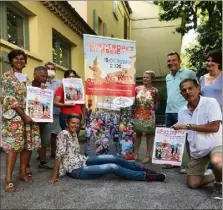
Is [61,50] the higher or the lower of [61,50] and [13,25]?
the lower

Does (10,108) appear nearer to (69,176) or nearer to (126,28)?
(69,176)

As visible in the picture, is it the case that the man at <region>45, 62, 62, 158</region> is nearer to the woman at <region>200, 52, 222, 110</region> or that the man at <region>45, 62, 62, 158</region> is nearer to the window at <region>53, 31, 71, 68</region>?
the woman at <region>200, 52, 222, 110</region>

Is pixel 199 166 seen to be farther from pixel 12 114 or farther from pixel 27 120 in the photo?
pixel 12 114

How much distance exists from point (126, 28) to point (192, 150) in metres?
18.9

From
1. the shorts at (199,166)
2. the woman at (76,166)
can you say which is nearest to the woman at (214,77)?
the shorts at (199,166)

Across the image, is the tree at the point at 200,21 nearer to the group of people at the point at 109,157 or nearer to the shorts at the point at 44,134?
the group of people at the point at 109,157

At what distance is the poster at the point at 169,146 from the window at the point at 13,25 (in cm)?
408

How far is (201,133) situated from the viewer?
340 centimetres

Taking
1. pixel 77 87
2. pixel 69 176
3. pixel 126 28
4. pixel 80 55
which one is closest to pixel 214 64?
pixel 77 87

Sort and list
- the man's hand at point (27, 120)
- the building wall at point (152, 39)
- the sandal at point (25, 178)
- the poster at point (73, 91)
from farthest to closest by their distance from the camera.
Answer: the building wall at point (152, 39), the poster at point (73, 91), the sandal at point (25, 178), the man's hand at point (27, 120)

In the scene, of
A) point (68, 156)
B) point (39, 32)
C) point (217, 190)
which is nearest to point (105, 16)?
point (39, 32)

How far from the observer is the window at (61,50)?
29.3ft

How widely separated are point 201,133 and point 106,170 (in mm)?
1232

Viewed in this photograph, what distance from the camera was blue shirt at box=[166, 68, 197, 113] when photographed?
451 centimetres
